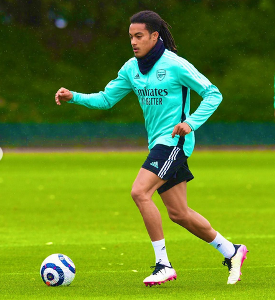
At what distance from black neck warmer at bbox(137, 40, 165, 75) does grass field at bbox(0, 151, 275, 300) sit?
80.2 inches

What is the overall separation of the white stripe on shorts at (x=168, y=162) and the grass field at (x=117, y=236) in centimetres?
104

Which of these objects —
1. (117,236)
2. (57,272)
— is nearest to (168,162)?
(57,272)

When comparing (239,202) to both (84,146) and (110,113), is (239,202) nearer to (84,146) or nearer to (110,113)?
(84,146)

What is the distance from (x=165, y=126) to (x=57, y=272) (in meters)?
1.68

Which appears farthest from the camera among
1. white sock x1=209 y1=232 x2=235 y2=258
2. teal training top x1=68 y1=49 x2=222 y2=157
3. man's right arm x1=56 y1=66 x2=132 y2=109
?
man's right arm x1=56 y1=66 x2=132 y2=109

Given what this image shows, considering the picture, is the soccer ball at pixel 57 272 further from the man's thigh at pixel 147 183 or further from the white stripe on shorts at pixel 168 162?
Result: the white stripe on shorts at pixel 168 162

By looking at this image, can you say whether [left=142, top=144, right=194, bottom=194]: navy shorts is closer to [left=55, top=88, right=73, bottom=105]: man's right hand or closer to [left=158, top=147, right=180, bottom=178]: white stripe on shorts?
[left=158, top=147, right=180, bottom=178]: white stripe on shorts

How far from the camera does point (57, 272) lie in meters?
7.02

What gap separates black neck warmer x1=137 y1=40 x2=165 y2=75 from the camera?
712 cm

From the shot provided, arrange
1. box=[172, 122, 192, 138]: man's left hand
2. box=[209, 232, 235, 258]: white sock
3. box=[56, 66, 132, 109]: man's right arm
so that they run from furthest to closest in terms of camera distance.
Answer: box=[56, 66, 132, 109]: man's right arm, box=[209, 232, 235, 258]: white sock, box=[172, 122, 192, 138]: man's left hand

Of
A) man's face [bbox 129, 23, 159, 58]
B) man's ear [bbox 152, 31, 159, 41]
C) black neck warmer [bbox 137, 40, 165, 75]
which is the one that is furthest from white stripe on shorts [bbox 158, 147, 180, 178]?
man's ear [bbox 152, 31, 159, 41]

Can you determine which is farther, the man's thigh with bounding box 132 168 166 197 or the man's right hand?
the man's right hand

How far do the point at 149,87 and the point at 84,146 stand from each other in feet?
125

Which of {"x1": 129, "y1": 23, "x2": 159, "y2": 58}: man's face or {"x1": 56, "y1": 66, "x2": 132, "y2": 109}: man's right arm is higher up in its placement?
{"x1": 129, "y1": 23, "x2": 159, "y2": 58}: man's face
